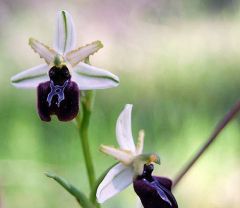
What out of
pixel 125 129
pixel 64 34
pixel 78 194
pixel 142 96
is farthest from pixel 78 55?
pixel 142 96

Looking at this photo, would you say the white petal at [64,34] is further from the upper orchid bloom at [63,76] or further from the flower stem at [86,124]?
the flower stem at [86,124]

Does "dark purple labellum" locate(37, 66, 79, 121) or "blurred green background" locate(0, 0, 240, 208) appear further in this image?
"blurred green background" locate(0, 0, 240, 208)

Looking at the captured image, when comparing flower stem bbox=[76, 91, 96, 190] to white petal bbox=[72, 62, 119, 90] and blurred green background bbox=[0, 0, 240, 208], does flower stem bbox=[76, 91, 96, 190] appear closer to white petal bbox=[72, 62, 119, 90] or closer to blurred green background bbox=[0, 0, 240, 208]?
white petal bbox=[72, 62, 119, 90]

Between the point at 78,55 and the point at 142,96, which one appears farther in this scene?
the point at 142,96

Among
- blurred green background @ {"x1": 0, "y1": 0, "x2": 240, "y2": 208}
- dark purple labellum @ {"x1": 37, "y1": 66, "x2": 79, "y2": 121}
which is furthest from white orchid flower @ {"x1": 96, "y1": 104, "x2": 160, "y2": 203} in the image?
blurred green background @ {"x1": 0, "y1": 0, "x2": 240, "y2": 208}

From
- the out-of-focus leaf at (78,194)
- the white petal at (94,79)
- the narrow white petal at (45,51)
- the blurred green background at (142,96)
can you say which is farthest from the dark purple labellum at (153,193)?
the blurred green background at (142,96)

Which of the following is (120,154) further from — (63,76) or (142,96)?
(142,96)
